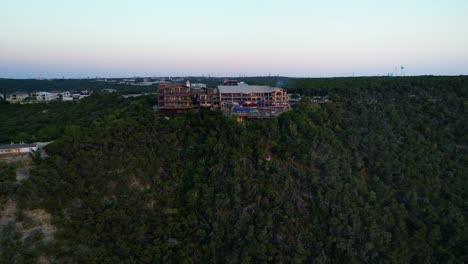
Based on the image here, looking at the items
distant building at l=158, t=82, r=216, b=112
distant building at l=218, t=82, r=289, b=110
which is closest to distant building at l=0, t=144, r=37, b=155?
distant building at l=158, t=82, r=216, b=112

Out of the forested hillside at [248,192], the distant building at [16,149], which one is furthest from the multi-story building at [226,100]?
the distant building at [16,149]

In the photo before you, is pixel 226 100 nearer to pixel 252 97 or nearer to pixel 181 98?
pixel 252 97

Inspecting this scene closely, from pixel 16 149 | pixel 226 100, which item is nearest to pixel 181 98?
pixel 226 100

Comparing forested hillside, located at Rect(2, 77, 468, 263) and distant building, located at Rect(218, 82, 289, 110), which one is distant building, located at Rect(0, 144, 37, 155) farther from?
distant building, located at Rect(218, 82, 289, 110)

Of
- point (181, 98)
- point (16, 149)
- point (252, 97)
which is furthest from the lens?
point (252, 97)

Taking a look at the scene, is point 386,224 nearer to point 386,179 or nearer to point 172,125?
point 386,179

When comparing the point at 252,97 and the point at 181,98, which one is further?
the point at 252,97

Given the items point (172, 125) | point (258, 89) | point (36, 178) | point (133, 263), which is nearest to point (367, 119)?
point (258, 89)

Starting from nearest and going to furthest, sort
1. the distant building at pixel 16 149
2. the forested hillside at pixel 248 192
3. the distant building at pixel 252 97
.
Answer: the forested hillside at pixel 248 192, the distant building at pixel 16 149, the distant building at pixel 252 97

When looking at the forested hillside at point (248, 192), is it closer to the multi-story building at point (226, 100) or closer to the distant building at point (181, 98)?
the multi-story building at point (226, 100)

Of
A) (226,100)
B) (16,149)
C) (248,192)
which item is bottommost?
(248,192)
